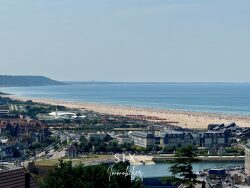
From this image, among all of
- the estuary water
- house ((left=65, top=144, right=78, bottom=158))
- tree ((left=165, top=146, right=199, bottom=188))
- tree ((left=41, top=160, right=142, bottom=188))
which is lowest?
the estuary water

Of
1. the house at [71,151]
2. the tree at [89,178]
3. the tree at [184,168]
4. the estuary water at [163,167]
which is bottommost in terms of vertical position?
the estuary water at [163,167]

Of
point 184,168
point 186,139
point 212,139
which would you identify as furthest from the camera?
point 212,139

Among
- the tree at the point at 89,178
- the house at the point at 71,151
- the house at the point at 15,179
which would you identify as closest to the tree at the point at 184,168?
the tree at the point at 89,178

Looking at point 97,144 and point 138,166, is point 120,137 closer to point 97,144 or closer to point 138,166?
point 97,144

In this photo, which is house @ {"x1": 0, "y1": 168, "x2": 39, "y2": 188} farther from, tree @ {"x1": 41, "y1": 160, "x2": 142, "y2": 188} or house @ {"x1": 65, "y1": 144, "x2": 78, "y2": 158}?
house @ {"x1": 65, "y1": 144, "x2": 78, "y2": 158}

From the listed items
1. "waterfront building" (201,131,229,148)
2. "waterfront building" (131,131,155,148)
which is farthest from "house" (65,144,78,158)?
"waterfront building" (201,131,229,148)

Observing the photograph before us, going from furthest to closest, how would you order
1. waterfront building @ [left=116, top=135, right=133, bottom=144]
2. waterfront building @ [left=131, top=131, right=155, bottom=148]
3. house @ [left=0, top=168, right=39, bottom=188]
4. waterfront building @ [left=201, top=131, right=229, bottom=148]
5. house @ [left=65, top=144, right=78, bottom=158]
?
1. waterfront building @ [left=116, top=135, right=133, bottom=144]
2. waterfront building @ [left=201, top=131, right=229, bottom=148]
3. waterfront building @ [left=131, top=131, right=155, bottom=148]
4. house @ [left=65, top=144, right=78, bottom=158]
5. house @ [left=0, top=168, right=39, bottom=188]

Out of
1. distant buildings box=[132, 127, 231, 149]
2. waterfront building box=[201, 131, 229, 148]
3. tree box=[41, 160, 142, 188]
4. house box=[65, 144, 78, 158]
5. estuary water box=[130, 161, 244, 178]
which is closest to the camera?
tree box=[41, 160, 142, 188]

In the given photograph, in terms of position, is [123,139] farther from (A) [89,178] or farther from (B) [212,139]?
(A) [89,178]

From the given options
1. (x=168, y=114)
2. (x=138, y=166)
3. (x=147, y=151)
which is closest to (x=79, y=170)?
(x=138, y=166)

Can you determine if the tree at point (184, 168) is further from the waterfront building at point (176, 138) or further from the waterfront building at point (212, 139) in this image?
the waterfront building at point (212, 139)

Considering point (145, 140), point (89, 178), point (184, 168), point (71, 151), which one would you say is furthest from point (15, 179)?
point (145, 140)
